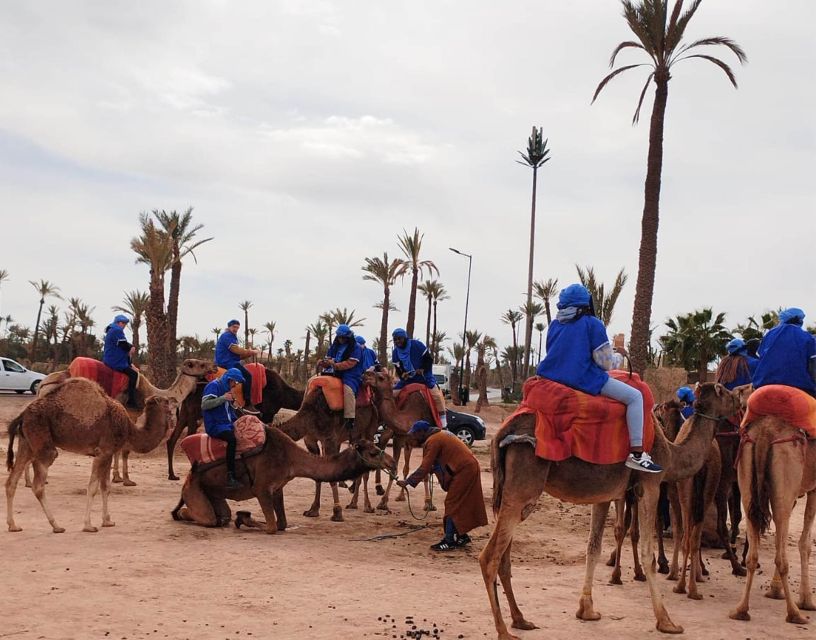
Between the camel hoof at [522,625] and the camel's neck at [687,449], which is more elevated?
the camel's neck at [687,449]

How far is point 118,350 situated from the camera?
44.5 feet

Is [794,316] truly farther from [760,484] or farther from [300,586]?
[300,586]

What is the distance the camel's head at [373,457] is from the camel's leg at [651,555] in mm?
3672

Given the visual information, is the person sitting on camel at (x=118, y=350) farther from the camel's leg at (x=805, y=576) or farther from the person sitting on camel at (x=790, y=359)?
the camel's leg at (x=805, y=576)

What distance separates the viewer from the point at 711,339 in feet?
121

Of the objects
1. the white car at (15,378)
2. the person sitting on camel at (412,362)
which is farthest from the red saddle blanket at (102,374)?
the white car at (15,378)

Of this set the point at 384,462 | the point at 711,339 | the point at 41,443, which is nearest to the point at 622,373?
the point at 384,462

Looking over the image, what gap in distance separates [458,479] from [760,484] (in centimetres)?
356

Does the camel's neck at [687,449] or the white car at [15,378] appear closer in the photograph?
the camel's neck at [687,449]

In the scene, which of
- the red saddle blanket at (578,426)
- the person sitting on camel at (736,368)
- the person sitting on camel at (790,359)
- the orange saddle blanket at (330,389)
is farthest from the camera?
the orange saddle blanket at (330,389)

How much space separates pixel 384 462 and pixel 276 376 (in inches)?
195

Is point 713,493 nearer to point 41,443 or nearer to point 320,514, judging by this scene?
point 320,514

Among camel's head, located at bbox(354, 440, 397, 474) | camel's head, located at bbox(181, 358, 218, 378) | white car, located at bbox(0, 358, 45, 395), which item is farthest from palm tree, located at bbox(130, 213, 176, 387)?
camel's head, located at bbox(354, 440, 397, 474)

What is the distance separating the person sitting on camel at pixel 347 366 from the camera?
41.2 ft
